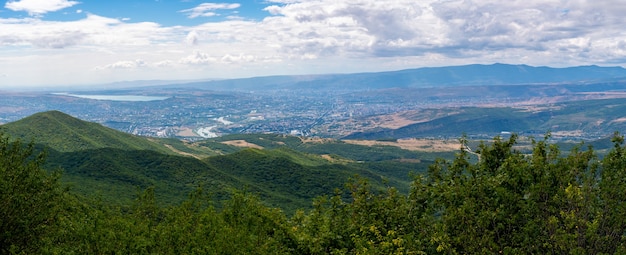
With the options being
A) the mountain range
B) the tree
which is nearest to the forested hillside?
the tree

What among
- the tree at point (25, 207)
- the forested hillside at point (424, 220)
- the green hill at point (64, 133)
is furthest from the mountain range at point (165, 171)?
the tree at point (25, 207)

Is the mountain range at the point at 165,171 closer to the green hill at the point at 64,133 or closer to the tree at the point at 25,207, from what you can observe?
the green hill at the point at 64,133

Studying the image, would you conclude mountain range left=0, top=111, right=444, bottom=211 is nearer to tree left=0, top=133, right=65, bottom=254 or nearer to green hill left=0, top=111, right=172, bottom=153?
green hill left=0, top=111, right=172, bottom=153

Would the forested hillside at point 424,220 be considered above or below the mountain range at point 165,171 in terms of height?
above

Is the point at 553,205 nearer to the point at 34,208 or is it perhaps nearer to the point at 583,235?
the point at 583,235

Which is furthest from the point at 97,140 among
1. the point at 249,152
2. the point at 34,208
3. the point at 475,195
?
the point at 475,195

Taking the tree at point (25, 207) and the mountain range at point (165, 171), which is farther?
the mountain range at point (165, 171)
